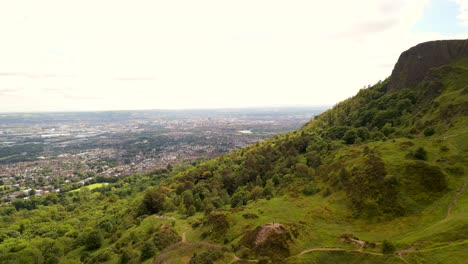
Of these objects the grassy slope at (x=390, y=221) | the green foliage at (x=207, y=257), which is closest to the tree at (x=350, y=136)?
the grassy slope at (x=390, y=221)

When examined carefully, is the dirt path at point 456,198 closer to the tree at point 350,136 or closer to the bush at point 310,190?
the bush at point 310,190

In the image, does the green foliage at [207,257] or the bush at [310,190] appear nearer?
the green foliage at [207,257]

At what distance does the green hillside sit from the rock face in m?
0.43

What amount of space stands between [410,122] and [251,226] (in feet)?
258

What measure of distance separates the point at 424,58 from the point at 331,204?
9633cm

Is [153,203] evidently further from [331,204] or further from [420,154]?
[420,154]

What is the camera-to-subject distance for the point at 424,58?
125938 mm

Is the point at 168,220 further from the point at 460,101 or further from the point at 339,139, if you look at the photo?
the point at 460,101

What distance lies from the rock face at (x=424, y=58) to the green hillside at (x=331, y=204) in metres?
0.43

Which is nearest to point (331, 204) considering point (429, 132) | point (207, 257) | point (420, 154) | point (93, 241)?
point (420, 154)

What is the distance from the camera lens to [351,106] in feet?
556

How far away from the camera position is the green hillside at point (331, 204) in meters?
48.5

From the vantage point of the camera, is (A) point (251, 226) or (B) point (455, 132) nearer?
(A) point (251, 226)

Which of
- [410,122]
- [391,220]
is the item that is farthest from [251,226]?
[410,122]
